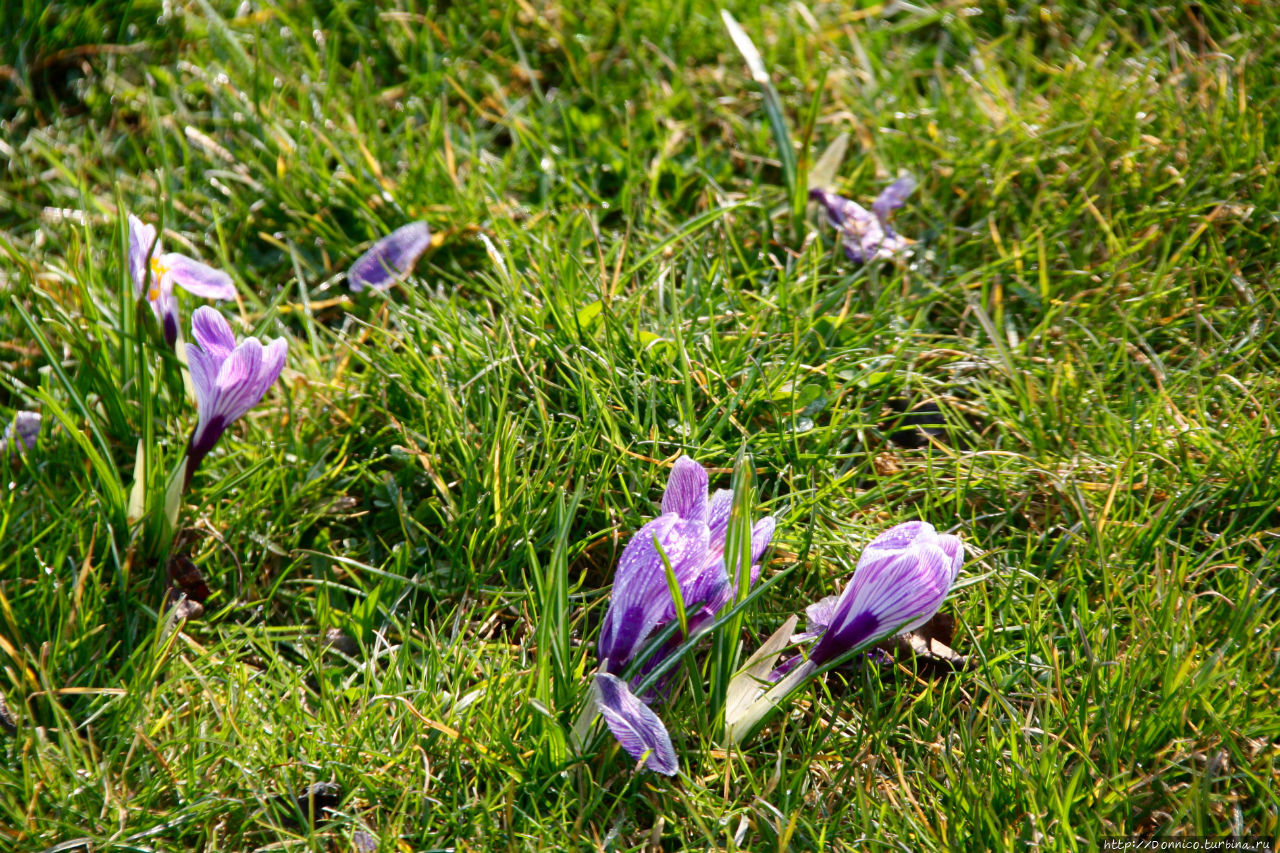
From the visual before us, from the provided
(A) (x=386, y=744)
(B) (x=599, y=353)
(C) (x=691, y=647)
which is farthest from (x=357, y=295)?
(C) (x=691, y=647)

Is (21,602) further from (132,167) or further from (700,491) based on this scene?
(132,167)

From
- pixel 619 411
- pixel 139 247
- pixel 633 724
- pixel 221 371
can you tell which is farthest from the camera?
pixel 619 411

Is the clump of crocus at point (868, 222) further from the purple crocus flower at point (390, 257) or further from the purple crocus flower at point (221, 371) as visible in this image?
the purple crocus flower at point (221, 371)

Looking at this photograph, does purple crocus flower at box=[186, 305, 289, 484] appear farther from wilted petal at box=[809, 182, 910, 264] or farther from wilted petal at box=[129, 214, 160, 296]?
wilted petal at box=[809, 182, 910, 264]

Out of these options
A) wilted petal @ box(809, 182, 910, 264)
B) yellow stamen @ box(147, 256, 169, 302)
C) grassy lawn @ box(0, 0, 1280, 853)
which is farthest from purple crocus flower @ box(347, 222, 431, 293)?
wilted petal @ box(809, 182, 910, 264)

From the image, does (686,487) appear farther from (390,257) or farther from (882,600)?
(390,257)

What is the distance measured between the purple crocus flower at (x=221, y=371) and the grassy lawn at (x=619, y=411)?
110 mm

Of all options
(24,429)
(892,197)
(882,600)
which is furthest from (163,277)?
(892,197)

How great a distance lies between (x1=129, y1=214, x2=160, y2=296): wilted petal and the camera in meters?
1.93

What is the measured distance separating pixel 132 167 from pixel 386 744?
77.0 inches

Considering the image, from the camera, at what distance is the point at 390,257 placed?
96.7 inches

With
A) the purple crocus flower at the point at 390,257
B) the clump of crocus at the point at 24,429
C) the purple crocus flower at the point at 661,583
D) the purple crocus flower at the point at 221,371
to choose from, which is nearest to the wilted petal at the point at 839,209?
the purple crocus flower at the point at 390,257

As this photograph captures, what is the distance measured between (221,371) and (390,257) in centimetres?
74

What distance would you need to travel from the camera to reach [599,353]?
2.09m
